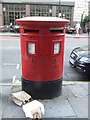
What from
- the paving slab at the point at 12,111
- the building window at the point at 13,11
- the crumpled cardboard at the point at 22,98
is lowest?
the paving slab at the point at 12,111

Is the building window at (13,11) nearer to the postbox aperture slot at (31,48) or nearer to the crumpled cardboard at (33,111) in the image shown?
the postbox aperture slot at (31,48)

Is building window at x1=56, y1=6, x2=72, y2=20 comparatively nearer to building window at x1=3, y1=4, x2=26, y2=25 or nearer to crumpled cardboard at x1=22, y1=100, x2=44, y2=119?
building window at x1=3, y1=4, x2=26, y2=25

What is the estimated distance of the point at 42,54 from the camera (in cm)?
287

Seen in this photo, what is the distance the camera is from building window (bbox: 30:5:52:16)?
119 feet

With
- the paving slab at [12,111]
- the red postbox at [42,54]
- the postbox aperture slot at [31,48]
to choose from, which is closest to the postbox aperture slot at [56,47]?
the red postbox at [42,54]

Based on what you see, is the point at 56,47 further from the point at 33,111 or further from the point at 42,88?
the point at 33,111

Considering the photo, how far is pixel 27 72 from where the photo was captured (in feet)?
10.0

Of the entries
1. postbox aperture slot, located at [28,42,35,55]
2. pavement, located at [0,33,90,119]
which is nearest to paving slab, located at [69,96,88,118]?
pavement, located at [0,33,90,119]

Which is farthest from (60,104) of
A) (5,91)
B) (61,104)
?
(5,91)

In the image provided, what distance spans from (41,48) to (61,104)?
1219 millimetres

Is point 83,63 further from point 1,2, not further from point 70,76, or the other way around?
point 1,2

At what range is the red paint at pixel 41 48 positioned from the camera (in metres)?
2.75

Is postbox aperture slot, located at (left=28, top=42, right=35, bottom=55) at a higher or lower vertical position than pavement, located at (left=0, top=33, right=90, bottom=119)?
higher

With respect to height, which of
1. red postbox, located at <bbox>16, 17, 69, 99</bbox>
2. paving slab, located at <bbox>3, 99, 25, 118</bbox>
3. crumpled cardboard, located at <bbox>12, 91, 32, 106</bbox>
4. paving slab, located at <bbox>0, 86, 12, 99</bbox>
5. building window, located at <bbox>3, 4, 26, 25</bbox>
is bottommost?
paving slab, located at <bbox>3, 99, 25, 118</bbox>
